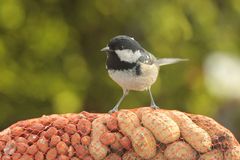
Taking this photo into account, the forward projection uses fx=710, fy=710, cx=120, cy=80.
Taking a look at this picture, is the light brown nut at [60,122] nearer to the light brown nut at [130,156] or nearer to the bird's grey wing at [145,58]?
the light brown nut at [130,156]

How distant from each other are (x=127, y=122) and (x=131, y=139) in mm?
69

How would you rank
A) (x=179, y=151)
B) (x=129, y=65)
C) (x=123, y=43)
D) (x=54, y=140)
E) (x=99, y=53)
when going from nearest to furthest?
(x=179, y=151) → (x=54, y=140) → (x=123, y=43) → (x=129, y=65) → (x=99, y=53)

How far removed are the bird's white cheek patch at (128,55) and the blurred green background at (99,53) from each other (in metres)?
1.72

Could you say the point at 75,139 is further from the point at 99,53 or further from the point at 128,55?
the point at 99,53

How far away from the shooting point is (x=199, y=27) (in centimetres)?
507

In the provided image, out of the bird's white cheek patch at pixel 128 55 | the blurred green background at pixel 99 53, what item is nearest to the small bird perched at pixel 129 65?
the bird's white cheek patch at pixel 128 55

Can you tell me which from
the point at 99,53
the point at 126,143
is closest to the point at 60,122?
the point at 126,143

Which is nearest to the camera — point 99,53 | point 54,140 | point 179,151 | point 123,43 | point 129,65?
point 179,151

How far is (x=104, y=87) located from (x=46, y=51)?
489mm

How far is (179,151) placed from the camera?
2.58m

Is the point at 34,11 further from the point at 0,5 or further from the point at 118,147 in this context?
the point at 118,147

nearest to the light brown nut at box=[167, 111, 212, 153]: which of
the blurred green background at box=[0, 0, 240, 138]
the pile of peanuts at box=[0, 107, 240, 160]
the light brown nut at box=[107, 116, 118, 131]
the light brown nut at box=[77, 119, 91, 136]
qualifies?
the pile of peanuts at box=[0, 107, 240, 160]

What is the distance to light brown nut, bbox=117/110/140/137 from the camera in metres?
2.63

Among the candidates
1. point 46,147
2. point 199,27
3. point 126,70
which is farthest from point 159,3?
point 46,147
